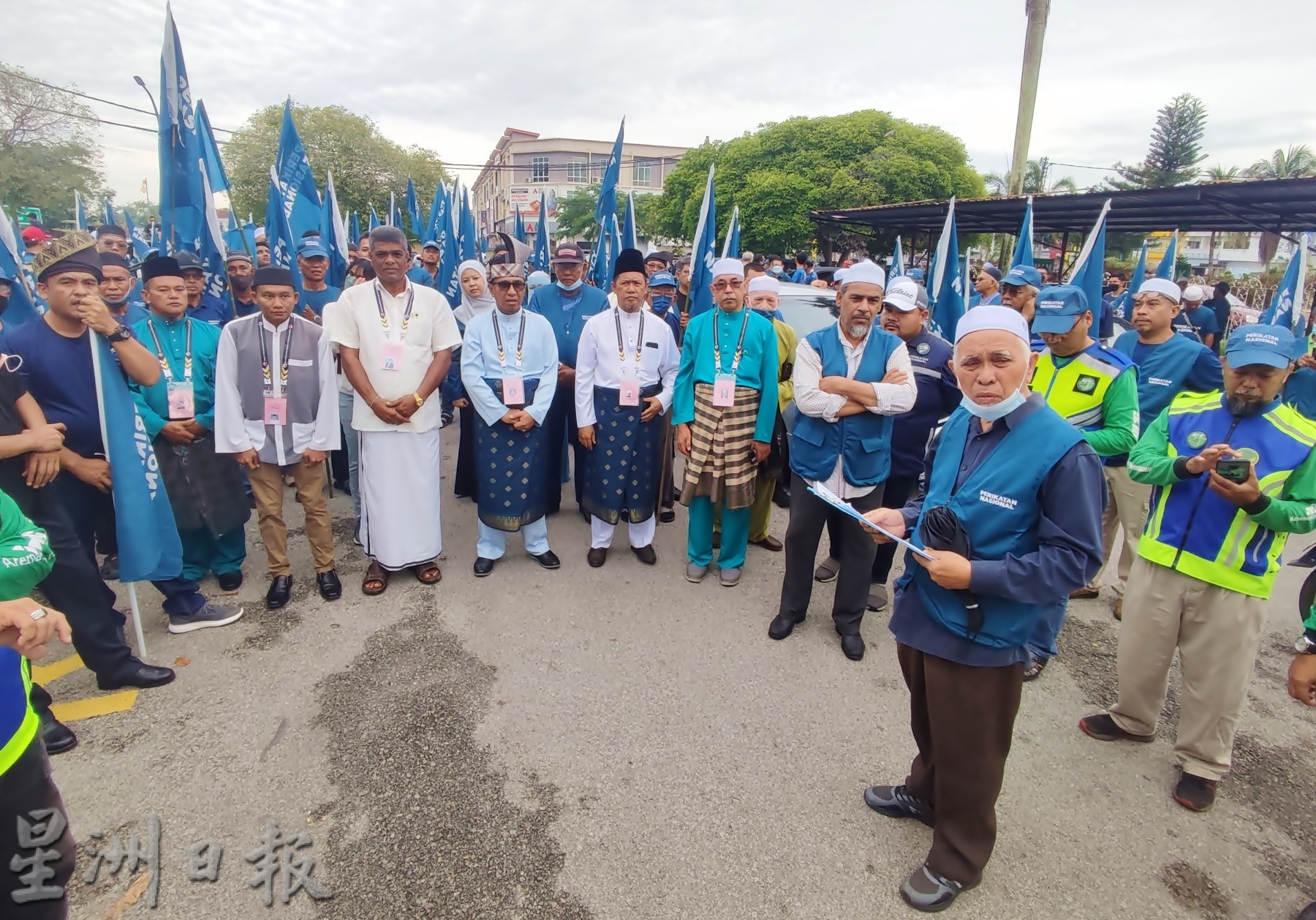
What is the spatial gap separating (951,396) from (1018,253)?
3.26 m

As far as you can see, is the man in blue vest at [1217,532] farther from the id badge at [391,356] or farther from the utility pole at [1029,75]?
the utility pole at [1029,75]

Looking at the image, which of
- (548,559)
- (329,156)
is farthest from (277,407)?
(329,156)

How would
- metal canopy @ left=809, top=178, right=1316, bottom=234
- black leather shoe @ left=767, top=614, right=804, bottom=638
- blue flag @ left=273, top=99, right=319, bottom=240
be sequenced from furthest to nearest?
metal canopy @ left=809, top=178, right=1316, bottom=234
blue flag @ left=273, top=99, right=319, bottom=240
black leather shoe @ left=767, top=614, right=804, bottom=638

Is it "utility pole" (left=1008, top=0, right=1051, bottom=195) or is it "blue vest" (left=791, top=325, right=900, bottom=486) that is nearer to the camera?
"blue vest" (left=791, top=325, right=900, bottom=486)

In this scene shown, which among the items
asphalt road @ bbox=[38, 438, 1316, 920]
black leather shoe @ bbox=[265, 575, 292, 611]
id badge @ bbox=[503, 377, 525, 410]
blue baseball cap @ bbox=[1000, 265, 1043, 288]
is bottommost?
asphalt road @ bbox=[38, 438, 1316, 920]

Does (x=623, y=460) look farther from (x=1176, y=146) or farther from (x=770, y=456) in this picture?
(x=1176, y=146)

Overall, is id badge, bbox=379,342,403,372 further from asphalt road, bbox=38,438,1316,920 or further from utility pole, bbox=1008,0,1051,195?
utility pole, bbox=1008,0,1051,195

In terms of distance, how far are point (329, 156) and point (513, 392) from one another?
1290 inches

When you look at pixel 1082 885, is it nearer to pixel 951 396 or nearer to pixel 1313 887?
pixel 1313 887

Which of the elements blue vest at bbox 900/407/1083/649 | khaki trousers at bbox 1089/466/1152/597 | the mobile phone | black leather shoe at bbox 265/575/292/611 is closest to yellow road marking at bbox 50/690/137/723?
black leather shoe at bbox 265/575/292/611

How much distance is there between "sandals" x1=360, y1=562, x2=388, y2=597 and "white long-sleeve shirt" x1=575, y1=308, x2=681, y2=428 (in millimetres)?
1567

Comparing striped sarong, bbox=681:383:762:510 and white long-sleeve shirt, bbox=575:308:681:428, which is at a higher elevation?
white long-sleeve shirt, bbox=575:308:681:428

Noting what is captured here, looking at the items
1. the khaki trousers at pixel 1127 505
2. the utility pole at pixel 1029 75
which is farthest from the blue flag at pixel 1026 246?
the utility pole at pixel 1029 75

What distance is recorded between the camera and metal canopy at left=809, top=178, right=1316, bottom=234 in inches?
369
